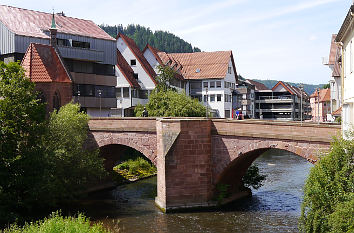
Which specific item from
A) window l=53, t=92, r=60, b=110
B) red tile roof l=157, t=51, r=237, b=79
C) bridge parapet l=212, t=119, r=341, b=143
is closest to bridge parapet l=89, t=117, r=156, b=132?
window l=53, t=92, r=60, b=110

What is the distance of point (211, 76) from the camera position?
80188 millimetres

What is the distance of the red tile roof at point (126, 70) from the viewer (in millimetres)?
67625

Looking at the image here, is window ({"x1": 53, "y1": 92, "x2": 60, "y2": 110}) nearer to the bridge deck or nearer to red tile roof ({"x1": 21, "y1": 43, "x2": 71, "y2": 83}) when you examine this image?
red tile roof ({"x1": 21, "y1": 43, "x2": 71, "y2": 83})

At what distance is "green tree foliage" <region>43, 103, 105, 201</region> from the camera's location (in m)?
34.2

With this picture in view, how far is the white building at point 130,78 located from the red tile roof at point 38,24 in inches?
402

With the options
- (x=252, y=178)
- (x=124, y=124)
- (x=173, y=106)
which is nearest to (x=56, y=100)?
(x=124, y=124)

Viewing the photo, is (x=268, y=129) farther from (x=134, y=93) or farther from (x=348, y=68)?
(x=134, y=93)

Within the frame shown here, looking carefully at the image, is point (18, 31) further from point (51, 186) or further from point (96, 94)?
point (51, 186)

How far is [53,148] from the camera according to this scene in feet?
114

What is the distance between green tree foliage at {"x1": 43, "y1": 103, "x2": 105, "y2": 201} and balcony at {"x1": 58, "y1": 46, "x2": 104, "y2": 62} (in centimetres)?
1487

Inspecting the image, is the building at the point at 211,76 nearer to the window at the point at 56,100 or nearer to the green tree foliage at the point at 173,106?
the green tree foliage at the point at 173,106

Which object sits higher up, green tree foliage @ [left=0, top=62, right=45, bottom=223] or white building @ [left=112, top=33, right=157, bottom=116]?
white building @ [left=112, top=33, right=157, bottom=116]

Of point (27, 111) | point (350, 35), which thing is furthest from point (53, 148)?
point (350, 35)

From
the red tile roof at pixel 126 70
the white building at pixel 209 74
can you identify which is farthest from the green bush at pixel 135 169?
the white building at pixel 209 74
